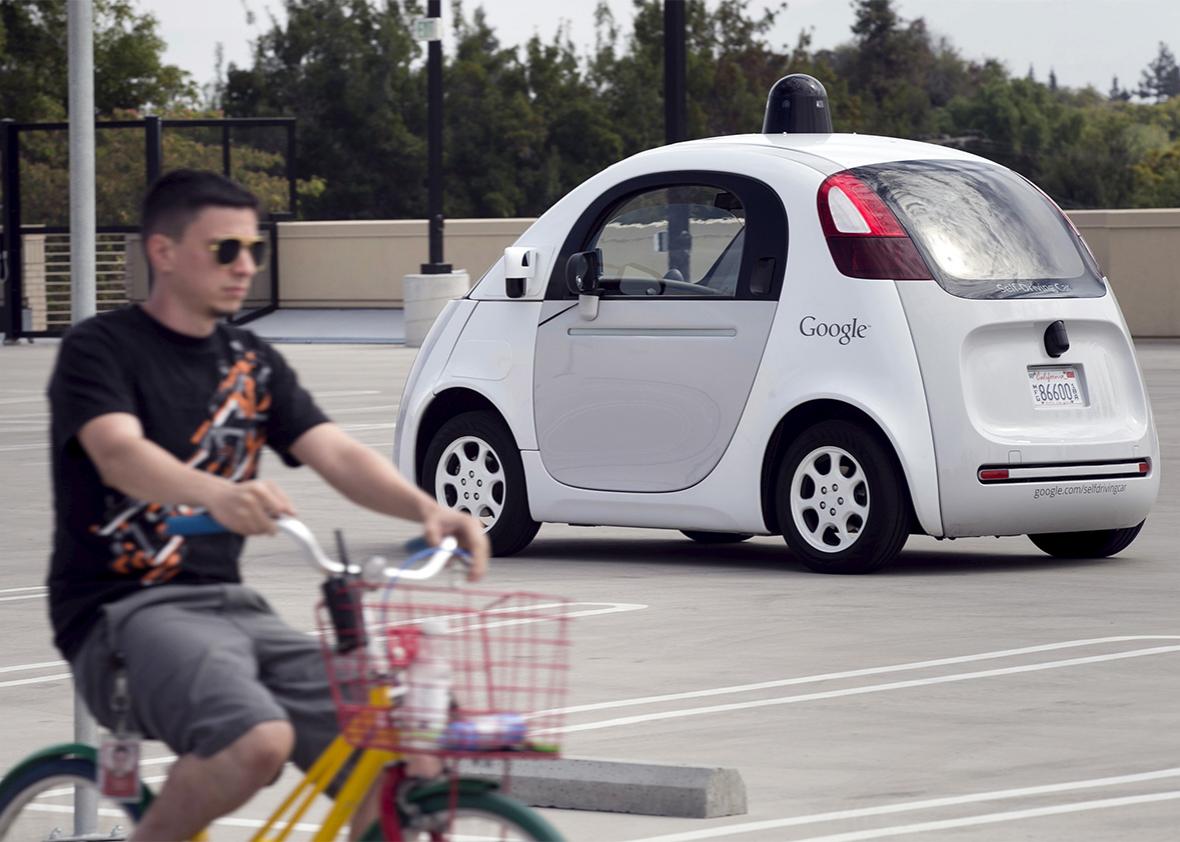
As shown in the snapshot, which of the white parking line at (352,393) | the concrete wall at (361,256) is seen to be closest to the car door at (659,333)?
the white parking line at (352,393)

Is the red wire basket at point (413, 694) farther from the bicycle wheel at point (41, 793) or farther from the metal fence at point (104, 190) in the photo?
the metal fence at point (104, 190)

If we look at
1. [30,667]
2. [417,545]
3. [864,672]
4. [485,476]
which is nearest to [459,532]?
[417,545]

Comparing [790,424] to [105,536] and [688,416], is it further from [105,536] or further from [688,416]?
[105,536]

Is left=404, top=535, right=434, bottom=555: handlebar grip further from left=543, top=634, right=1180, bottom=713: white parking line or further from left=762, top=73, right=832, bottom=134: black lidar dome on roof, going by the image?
left=762, top=73, right=832, bottom=134: black lidar dome on roof

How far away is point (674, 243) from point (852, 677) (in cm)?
332

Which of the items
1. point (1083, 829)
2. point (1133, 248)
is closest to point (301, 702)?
point (1083, 829)

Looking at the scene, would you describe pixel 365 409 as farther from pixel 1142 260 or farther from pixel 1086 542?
pixel 1142 260

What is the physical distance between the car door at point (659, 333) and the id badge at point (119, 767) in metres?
6.71

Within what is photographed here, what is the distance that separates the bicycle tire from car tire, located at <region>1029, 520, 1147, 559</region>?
757cm

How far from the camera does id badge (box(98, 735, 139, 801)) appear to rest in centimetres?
430

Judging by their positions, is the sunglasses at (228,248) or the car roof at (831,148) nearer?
the sunglasses at (228,248)

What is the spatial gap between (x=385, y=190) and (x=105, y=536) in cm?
8044

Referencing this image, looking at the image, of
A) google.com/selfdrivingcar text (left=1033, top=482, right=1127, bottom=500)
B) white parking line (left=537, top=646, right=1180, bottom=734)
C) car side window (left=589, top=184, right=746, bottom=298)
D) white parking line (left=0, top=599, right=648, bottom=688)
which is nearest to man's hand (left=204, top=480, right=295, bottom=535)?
white parking line (left=537, top=646, right=1180, bottom=734)

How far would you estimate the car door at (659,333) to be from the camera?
10938 millimetres
